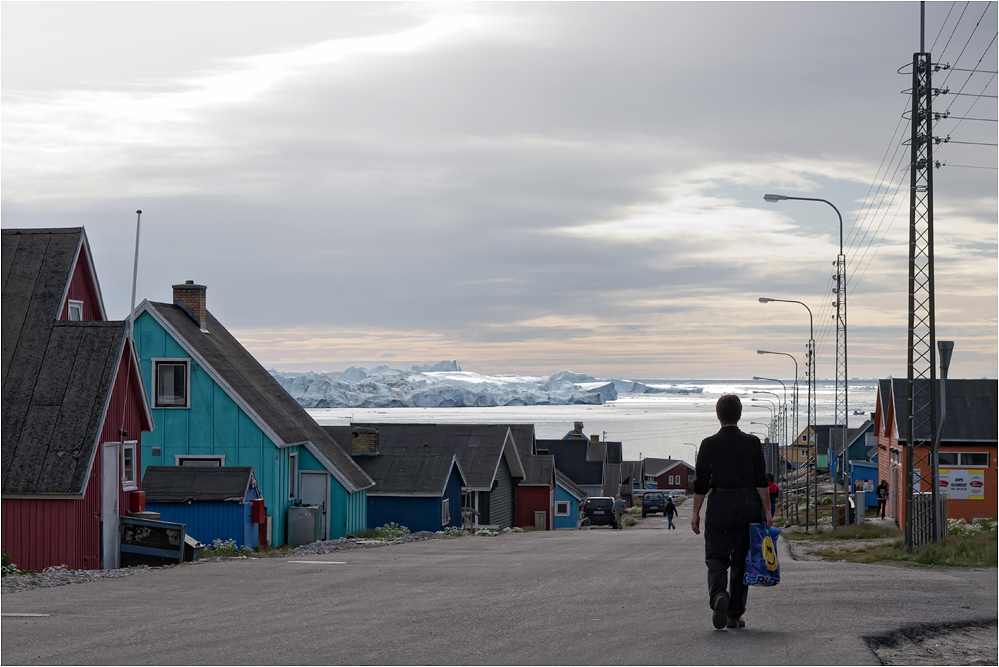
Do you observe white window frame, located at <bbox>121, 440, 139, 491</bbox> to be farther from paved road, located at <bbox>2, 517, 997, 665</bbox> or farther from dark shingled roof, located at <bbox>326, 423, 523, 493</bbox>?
dark shingled roof, located at <bbox>326, 423, 523, 493</bbox>

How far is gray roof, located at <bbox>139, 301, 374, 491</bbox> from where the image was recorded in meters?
31.6

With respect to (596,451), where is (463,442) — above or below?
above

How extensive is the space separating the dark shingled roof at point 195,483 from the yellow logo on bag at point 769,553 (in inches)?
812

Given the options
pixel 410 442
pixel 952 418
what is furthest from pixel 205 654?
pixel 410 442

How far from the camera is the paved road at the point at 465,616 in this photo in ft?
25.1

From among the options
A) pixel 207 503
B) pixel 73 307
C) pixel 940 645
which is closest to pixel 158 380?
pixel 207 503

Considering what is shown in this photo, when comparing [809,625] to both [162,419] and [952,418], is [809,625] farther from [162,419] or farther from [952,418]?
[952,418]

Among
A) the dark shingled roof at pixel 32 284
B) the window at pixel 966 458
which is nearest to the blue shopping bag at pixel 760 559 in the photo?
the dark shingled roof at pixel 32 284

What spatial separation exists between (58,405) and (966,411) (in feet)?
107

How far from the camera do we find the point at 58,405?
20.7m

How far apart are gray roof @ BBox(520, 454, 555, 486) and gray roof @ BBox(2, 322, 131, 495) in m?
34.3

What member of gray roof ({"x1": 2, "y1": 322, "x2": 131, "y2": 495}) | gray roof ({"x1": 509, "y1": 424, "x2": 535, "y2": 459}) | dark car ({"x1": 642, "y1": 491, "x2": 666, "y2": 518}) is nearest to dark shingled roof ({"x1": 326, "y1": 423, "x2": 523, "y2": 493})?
gray roof ({"x1": 509, "y1": 424, "x2": 535, "y2": 459})

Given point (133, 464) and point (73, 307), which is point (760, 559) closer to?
point (133, 464)

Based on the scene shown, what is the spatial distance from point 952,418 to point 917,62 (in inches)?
816
